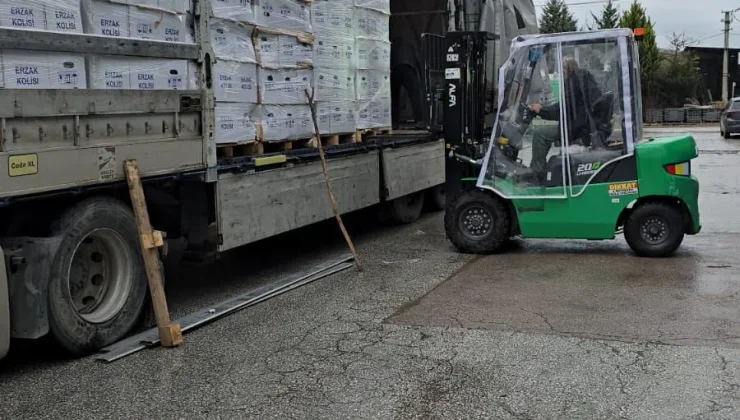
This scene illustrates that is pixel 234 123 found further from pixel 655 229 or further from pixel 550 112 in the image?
pixel 655 229

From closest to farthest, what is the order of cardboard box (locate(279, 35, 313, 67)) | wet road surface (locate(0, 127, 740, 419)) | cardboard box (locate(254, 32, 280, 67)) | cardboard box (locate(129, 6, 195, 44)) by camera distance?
wet road surface (locate(0, 127, 740, 419)) < cardboard box (locate(129, 6, 195, 44)) < cardboard box (locate(254, 32, 280, 67)) < cardboard box (locate(279, 35, 313, 67))

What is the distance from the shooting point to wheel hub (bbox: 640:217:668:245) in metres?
8.52

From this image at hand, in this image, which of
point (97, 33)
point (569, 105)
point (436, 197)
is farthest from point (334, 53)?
point (436, 197)

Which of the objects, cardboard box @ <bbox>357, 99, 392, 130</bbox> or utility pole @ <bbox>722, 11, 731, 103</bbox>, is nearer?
cardboard box @ <bbox>357, 99, 392, 130</bbox>

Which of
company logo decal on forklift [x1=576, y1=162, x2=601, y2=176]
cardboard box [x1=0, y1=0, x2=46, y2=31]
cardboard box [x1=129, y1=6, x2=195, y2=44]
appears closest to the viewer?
cardboard box [x1=0, y1=0, x2=46, y2=31]

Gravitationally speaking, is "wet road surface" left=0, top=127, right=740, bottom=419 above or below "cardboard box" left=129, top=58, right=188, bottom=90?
below

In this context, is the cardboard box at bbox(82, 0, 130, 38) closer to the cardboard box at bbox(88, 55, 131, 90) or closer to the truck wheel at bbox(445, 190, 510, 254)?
the cardboard box at bbox(88, 55, 131, 90)

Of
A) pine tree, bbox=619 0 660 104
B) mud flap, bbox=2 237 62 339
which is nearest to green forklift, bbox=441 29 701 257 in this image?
mud flap, bbox=2 237 62 339

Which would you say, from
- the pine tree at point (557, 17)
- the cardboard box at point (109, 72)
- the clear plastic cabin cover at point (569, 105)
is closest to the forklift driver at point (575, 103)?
the clear plastic cabin cover at point (569, 105)

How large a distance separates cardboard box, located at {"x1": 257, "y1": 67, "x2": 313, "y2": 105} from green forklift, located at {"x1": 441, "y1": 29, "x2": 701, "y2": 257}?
221 cm

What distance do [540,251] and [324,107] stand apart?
3.06m

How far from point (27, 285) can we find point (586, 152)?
19.2 feet

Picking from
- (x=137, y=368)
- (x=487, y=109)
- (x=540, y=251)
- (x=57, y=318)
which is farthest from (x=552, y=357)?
(x=487, y=109)

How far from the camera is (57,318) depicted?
5219 mm
